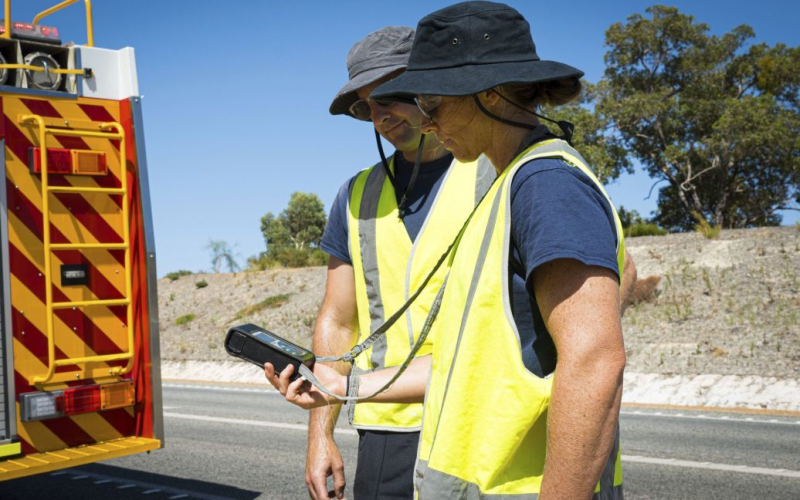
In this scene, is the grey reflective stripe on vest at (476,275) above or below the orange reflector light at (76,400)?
above

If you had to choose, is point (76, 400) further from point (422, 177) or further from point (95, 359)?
point (422, 177)

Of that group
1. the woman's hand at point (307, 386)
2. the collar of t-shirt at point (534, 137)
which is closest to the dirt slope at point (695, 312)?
the woman's hand at point (307, 386)

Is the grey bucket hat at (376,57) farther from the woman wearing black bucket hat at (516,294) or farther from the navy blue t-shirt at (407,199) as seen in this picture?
the woman wearing black bucket hat at (516,294)

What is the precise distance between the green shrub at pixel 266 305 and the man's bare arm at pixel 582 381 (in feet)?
86.2

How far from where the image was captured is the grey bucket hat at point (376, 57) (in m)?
3.32

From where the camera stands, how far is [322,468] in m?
3.17

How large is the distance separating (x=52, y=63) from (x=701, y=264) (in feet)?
59.2

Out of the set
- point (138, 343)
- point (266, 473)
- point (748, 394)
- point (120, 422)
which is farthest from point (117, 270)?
point (748, 394)

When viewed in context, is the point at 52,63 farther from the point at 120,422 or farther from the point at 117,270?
the point at 120,422

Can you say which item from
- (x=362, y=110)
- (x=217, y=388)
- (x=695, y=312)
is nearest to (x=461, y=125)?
(x=362, y=110)

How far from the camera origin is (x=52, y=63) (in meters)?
5.59

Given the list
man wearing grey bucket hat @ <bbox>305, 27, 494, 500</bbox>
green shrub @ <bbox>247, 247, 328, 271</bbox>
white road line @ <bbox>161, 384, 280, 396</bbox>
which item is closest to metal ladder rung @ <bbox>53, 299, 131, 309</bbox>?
man wearing grey bucket hat @ <bbox>305, 27, 494, 500</bbox>

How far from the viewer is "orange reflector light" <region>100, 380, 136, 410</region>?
5.63 m

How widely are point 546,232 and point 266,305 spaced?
26646 mm
